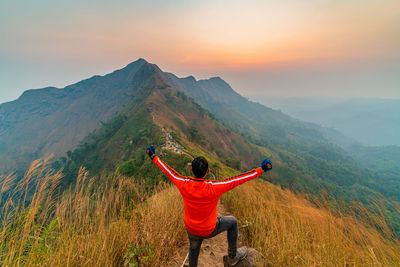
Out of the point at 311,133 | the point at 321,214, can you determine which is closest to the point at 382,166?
the point at 311,133

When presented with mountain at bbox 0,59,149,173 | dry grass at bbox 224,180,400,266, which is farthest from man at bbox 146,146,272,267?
mountain at bbox 0,59,149,173

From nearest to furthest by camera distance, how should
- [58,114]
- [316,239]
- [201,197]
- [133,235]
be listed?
1. [201,197]
2. [133,235]
3. [316,239]
4. [58,114]

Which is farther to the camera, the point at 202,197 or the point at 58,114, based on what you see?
the point at 58,114

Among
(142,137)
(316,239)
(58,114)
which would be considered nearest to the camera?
(316,239)

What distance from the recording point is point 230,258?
8.44 ft

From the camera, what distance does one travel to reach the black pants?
7.66 ft

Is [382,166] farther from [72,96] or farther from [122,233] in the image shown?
[72,96]

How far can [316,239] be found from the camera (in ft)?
9.12

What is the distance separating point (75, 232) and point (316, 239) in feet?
12.8

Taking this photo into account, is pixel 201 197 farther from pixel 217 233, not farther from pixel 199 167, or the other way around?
pixel 217 233

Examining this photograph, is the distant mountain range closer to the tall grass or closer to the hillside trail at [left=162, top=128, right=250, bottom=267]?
the hillside trail at [left=162, top=128, right=250, bottom=267]

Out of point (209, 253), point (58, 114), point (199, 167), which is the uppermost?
point (199, 167)

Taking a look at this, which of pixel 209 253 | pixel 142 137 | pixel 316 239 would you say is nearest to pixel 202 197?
pixel 209 253

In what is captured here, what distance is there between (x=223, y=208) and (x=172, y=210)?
1.93 m
